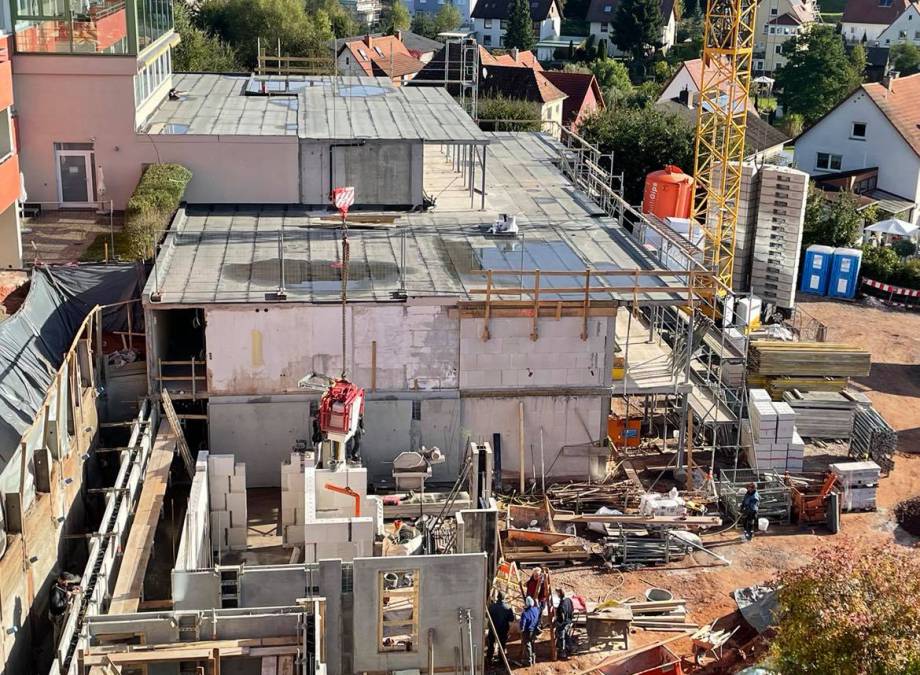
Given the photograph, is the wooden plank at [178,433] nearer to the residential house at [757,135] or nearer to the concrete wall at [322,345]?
the concrete wall at [322,345]

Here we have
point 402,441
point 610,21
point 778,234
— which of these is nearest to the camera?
point 402,441

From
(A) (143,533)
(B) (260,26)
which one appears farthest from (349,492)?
(B) (260,26)

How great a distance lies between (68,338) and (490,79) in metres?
50.4

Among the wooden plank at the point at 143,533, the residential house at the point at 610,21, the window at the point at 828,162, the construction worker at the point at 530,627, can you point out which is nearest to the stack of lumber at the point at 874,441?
the construction worker at the point at 530,627

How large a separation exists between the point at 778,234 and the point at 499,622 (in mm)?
24413

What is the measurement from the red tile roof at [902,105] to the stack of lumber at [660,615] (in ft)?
130

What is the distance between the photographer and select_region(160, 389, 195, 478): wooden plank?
2452 cm

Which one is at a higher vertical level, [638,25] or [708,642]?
[638,25]

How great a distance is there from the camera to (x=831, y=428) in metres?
29.4

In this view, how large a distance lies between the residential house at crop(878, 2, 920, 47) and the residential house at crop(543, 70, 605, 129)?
52907 mm

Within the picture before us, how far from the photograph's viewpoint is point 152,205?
96.3 feet

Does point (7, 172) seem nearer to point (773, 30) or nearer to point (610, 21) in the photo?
point (610, 21)

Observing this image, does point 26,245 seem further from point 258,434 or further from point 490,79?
point 490,79

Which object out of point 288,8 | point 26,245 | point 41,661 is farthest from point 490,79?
point 41,661
